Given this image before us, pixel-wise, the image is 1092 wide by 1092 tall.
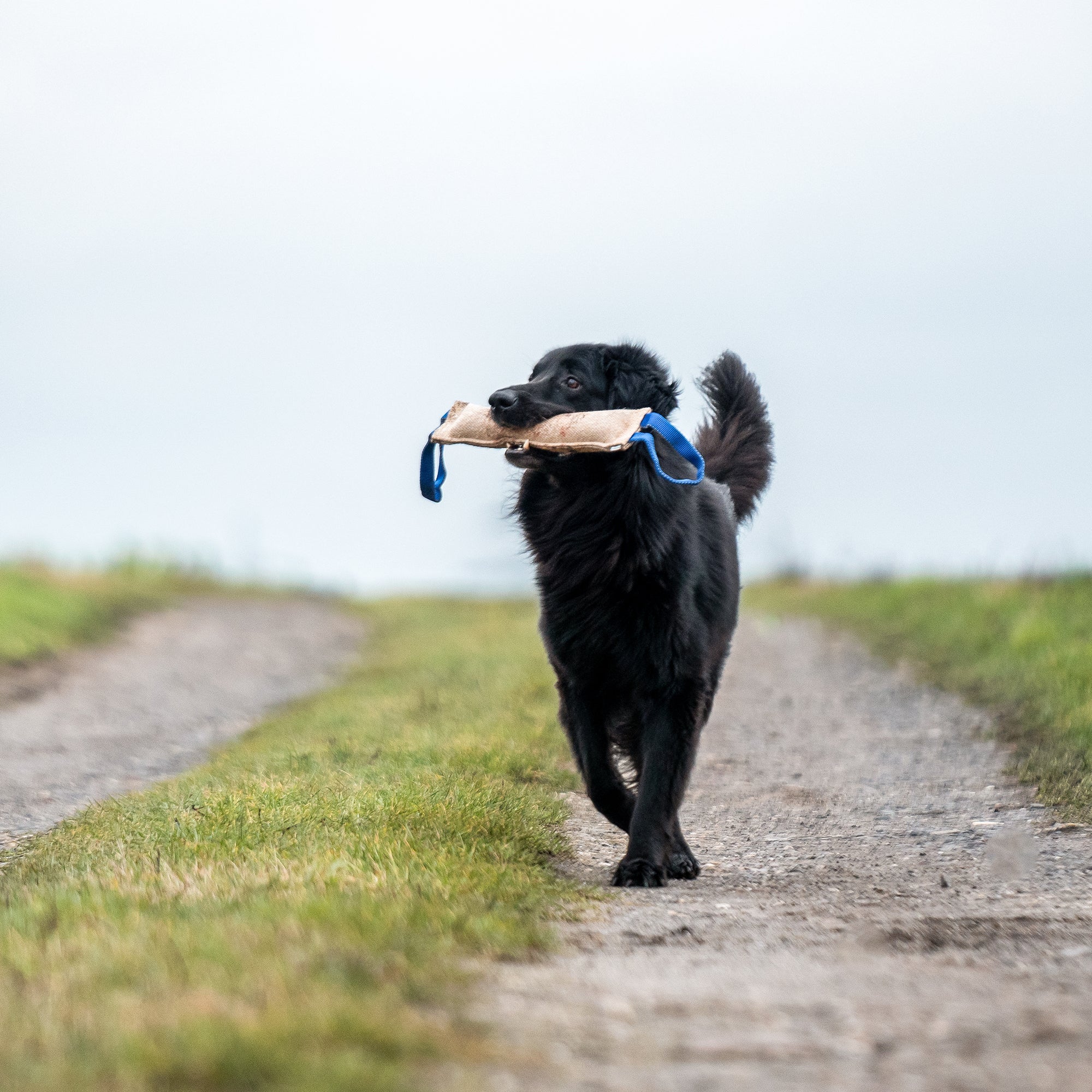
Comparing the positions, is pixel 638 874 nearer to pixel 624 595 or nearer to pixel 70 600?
pixel 624 595

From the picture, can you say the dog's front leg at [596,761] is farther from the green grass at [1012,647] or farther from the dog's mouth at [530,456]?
the green grass at [1012,647]

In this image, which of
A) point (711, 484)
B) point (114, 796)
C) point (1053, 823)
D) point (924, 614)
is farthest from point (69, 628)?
point (1053, 823)

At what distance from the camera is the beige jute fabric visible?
4160mm

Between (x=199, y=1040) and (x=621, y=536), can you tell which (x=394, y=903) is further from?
(x=621, y=536)

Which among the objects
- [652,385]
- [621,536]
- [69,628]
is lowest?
[69,628]

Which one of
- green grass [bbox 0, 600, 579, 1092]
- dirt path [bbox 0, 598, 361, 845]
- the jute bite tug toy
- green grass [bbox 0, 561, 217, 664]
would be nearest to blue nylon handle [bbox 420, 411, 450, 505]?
the jute bite tug toy

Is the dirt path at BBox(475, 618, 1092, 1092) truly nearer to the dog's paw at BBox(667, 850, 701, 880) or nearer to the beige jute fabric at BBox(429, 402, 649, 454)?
the dog's paw at BBox(667, 850, 701, 880)

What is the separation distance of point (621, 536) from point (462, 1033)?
229cm

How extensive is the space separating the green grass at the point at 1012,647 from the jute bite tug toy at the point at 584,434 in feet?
7.31

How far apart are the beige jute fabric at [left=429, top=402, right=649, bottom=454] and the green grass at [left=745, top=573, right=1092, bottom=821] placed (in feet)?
7.95

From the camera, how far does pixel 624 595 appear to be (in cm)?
429

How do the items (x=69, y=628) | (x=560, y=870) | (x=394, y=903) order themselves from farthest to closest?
(x=69, y=628)
(x=560, y=870)
(x=394, y=903)

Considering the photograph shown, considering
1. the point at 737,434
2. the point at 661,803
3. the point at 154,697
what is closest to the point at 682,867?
the point at 661,803

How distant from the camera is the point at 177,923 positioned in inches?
109
